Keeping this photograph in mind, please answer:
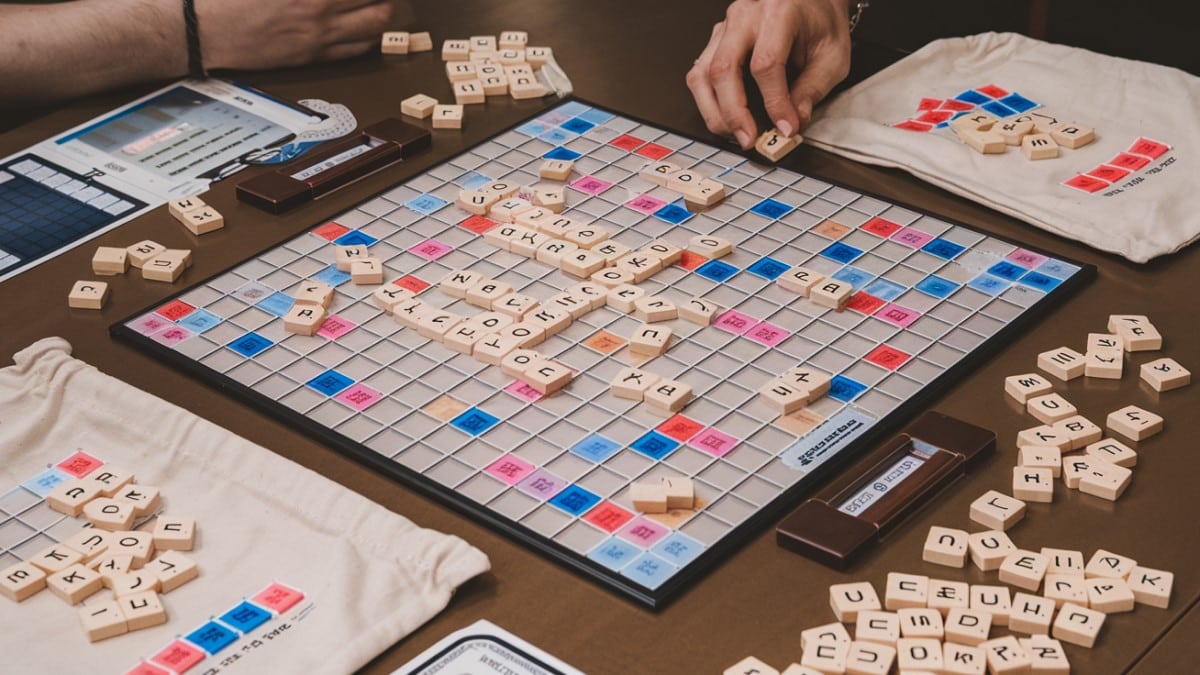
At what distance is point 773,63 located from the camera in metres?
2.10

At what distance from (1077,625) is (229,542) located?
2.68 feet

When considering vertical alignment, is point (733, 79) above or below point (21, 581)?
above

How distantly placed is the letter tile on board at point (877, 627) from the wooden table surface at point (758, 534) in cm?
5

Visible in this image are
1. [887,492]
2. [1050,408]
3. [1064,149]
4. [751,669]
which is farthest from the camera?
[1064,149]

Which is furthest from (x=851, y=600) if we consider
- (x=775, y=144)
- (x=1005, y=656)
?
(x=775, y=144)

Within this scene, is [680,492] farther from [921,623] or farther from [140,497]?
[140,497]

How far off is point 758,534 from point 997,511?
238 mm

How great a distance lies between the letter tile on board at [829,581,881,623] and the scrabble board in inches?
4.7

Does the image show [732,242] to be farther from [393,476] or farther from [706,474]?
[393,476]

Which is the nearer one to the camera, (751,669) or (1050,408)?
(751,669)

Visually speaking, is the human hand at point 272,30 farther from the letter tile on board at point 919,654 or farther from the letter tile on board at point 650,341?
the letter tile on board at point 919,654

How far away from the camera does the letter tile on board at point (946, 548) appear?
1.31m

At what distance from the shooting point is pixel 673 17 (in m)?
2.54

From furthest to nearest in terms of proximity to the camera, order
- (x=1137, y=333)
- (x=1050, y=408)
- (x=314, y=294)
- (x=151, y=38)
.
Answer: (x=151, y=38) → (x=314, y=294) → (x=1137, y=333) → (x=1050, y=408)
